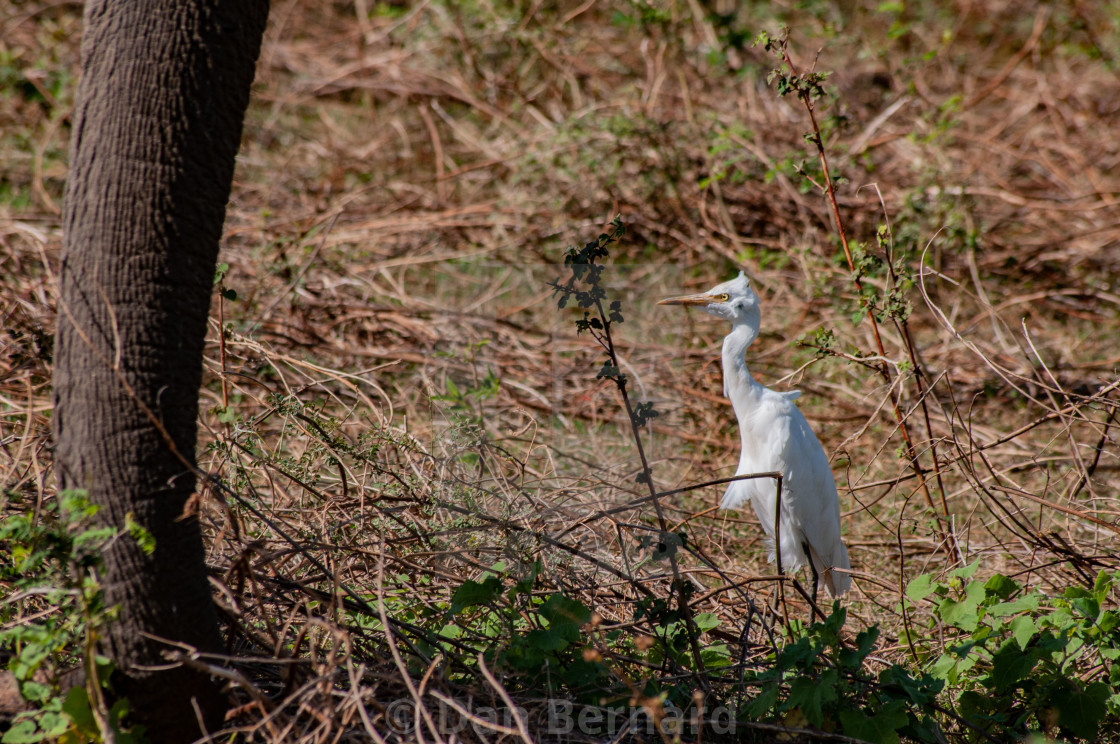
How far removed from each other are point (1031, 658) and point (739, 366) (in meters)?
1.21

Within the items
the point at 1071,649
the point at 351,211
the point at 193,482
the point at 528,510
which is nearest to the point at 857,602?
the point at 1071,649

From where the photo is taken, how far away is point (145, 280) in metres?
1.66

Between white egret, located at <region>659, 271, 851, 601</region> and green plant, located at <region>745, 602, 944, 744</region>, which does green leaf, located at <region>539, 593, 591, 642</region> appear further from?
white egret, located at <region>659, 271, 851, 601</region>

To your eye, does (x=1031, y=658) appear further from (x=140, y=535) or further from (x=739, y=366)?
(x=140, y=535)

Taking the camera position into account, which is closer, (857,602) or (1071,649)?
(1071,649)

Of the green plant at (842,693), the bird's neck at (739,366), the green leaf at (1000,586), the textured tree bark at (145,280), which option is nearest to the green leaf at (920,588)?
the green leaf at (1000,586)

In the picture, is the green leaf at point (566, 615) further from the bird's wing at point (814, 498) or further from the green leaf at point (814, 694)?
the bird's wing at point (814, 498)

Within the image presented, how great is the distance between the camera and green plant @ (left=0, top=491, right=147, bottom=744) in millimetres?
1594

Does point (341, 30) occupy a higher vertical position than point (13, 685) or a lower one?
higher

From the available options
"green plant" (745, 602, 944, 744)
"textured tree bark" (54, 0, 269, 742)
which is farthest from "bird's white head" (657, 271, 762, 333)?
"textured tree bark" (54, 0, 269, 742)

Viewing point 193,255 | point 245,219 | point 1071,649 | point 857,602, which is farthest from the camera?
point 245,219

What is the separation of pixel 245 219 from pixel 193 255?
3.85 meters

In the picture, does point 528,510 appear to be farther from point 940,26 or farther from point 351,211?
point 940,26

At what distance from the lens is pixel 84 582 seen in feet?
5.23
